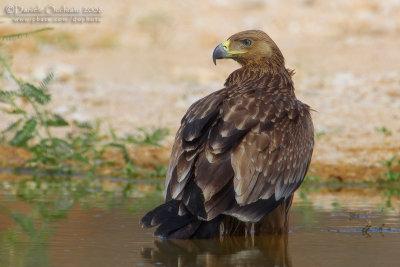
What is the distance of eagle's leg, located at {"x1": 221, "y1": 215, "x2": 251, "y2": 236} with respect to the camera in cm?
662

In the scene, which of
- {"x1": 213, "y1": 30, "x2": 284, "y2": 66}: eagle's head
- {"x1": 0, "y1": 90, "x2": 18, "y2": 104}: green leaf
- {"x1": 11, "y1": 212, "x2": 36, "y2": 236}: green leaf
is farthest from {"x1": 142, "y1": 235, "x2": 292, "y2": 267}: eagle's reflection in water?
{"x1": 0, "y1": 90, "x2": 18, "y2": 104}: green leaf

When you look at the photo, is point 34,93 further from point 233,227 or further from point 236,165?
point 236,165

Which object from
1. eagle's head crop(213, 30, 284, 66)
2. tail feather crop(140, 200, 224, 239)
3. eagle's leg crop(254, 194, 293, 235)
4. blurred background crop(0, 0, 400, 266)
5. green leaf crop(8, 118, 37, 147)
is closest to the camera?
blurred background crop(0, 0, 400, 266)

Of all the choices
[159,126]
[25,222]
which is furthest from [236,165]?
[159,126]

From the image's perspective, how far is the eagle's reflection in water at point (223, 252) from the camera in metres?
5.59

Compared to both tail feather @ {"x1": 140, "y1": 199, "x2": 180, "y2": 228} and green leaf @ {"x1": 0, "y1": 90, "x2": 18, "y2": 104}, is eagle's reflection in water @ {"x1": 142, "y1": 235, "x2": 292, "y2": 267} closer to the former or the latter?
tail feather @ {"x1": 140, "y1": 199, "x2": 180, "y2": 228}

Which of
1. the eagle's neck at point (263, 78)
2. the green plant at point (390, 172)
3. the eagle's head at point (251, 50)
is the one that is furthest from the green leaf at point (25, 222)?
the green plant at point (390, 172)

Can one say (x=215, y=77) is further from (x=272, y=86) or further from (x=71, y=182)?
(x=272, y=86)

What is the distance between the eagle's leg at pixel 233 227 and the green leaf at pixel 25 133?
398 cm

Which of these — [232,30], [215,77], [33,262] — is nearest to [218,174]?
[33,262]

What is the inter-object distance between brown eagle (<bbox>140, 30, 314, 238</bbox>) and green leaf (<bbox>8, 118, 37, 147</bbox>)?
11.4 feet

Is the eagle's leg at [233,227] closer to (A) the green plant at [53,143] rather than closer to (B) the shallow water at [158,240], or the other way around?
(B) the shallow water at [158,240]

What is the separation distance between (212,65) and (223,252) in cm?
1249

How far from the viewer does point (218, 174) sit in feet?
20.6
